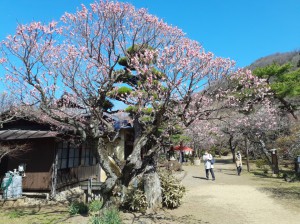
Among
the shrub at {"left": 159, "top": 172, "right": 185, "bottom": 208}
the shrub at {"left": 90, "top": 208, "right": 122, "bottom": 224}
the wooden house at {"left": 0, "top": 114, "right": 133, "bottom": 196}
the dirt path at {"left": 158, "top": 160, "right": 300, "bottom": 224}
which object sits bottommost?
the dirt path at {"left": 158, "top": 160, "right": 300, "bottom": 224}

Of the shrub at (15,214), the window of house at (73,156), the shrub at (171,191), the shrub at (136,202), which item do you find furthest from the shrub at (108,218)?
the window of house at (73,156)

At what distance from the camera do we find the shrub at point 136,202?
29.6 ft

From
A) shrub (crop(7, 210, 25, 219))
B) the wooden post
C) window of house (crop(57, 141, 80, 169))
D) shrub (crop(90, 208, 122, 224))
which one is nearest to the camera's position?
shrub (crop(90, 208, 122, 224))

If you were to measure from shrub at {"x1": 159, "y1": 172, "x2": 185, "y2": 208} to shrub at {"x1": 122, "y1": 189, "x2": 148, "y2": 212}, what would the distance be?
0.90m

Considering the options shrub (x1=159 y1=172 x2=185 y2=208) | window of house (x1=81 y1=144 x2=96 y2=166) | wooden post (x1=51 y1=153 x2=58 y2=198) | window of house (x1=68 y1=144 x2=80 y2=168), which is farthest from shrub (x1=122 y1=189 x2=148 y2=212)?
window of house (x1=81 y1=144 x2=96 y2=166)

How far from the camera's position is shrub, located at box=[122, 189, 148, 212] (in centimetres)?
902

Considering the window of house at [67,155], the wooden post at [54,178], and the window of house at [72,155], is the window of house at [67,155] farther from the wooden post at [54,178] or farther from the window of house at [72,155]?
the wooden post at [54,178]

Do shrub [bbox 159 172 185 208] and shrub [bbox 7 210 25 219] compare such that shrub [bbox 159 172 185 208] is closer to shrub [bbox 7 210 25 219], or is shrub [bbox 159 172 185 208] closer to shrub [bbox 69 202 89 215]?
shrub [bbox 69 202 89 215]

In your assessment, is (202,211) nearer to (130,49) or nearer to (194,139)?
(130,49)

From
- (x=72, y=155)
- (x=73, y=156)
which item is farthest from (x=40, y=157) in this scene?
(x=73, y=156)

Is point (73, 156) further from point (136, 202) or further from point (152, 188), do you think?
point (152, 188)

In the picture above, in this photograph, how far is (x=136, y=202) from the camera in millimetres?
9086

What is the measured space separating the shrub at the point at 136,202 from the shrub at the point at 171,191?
90 centimetres

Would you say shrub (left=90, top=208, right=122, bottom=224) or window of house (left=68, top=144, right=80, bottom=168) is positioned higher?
window of house (left=68, top=144, right=80, bottom=168)
